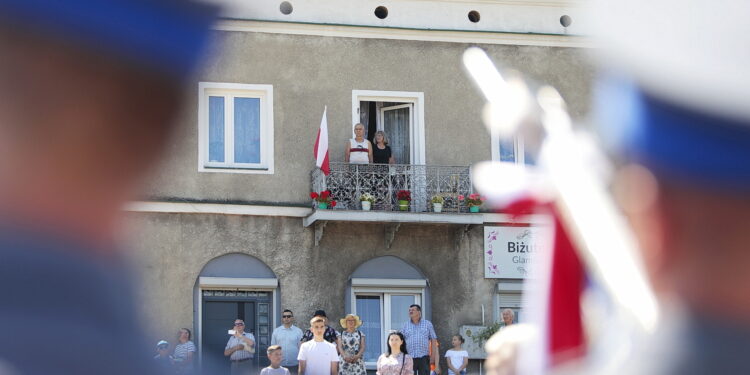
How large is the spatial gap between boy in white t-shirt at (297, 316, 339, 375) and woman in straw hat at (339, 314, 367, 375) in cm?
104

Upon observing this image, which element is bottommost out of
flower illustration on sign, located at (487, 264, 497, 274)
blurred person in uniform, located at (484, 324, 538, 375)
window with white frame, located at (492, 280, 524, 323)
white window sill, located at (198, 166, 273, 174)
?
window with white frame, located at (492, 280, 524, 323)

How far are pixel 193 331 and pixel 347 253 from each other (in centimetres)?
304

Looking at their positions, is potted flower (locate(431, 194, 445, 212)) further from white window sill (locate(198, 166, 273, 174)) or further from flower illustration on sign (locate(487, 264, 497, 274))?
white window sill (locate(198, 166, 273, 174))

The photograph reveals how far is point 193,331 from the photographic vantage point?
782 inches

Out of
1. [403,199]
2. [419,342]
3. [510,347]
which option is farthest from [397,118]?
[510,347]

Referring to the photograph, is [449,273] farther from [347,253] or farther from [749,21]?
[749,21]

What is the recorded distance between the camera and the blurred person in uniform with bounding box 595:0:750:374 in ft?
7.97

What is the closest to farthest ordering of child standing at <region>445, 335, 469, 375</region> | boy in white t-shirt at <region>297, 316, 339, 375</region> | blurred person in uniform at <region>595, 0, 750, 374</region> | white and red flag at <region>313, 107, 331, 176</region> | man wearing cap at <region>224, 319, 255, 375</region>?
blurred person in uniform at <region>595, 0, 750, 374</region>
boy in white t-shirt at <region>297, 316, 339, 375</region>
man wearing cap at <region>224, 319, 255, 375</region>
child standing at <region>445, 335, 469, 375</region>
white and red flag at <region>313, 107, 331, 176</region>

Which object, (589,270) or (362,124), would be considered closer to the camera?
(589,270)

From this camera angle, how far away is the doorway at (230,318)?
65.9 feet

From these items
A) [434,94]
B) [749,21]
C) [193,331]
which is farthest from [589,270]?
[434,94]

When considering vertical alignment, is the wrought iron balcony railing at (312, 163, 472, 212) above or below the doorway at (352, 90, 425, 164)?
below

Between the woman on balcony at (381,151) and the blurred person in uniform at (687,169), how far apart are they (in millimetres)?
17957

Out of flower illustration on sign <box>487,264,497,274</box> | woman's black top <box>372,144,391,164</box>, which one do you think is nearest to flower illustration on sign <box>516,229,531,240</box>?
flower illustration on sign <box>487,264,497,274</box>
